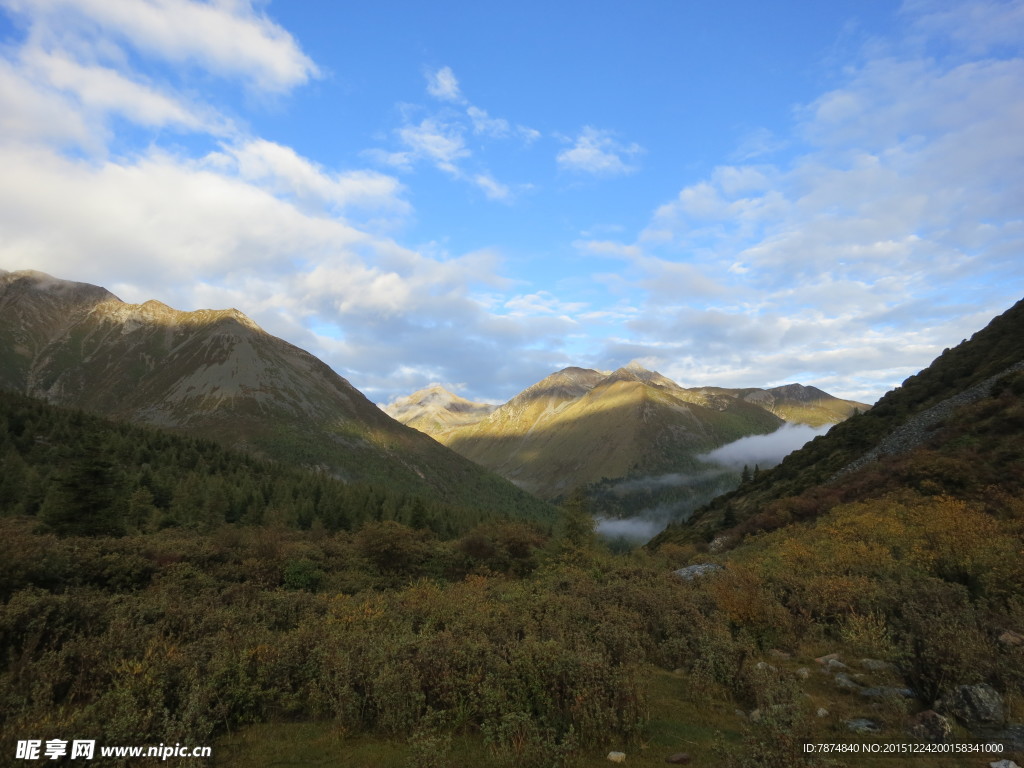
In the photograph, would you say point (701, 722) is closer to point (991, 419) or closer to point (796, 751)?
point (796, 751)

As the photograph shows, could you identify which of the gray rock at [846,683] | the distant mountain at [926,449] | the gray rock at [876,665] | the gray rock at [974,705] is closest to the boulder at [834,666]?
the gray rock at [876,665]

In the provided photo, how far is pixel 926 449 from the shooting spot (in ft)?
114

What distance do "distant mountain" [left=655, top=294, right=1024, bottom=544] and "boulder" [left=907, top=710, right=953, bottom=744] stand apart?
21.8 meters

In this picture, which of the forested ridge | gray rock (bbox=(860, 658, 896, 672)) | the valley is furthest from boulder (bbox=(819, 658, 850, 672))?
the forested ridge

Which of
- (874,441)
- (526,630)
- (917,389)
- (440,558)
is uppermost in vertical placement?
(917,389)

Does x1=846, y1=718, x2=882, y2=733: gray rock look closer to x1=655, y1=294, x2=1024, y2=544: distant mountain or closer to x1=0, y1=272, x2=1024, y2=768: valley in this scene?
x1=0, y1=272, x2=1024, y2=768: valley

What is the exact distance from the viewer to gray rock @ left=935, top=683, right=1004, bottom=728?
736 centimetres

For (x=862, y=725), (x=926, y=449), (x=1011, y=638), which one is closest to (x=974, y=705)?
(x=862, y=725)

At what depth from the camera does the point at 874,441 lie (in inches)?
1791

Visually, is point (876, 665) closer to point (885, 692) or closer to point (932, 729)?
point (885, 692)

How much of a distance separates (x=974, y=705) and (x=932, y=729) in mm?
990

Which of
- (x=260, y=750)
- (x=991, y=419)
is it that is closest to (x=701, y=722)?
(x=260, y=750)

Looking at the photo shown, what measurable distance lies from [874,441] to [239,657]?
53304 mm

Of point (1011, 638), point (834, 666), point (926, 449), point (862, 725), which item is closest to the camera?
point (862, 725)
